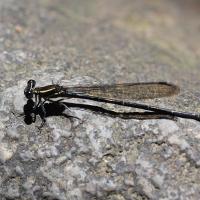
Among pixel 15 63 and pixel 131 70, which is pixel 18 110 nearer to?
pixel 15 63

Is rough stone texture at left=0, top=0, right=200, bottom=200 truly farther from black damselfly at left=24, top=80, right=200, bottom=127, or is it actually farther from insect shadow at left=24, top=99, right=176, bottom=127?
black damselfly at left=24, top=80, right=200, bottom=127

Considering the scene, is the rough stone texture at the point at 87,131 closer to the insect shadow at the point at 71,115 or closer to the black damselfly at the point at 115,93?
the insect shadow at the point at 71,115

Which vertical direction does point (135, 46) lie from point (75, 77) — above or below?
above

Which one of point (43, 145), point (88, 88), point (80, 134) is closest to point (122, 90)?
point (88, 88)

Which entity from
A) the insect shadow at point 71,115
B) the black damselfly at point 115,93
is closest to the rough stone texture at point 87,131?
the insect shadow at point 71,115

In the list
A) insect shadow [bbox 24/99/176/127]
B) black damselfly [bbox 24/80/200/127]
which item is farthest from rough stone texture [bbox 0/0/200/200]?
black damselfly [bbox 24/80/200/127]

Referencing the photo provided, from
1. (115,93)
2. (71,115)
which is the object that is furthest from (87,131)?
(115,93)
